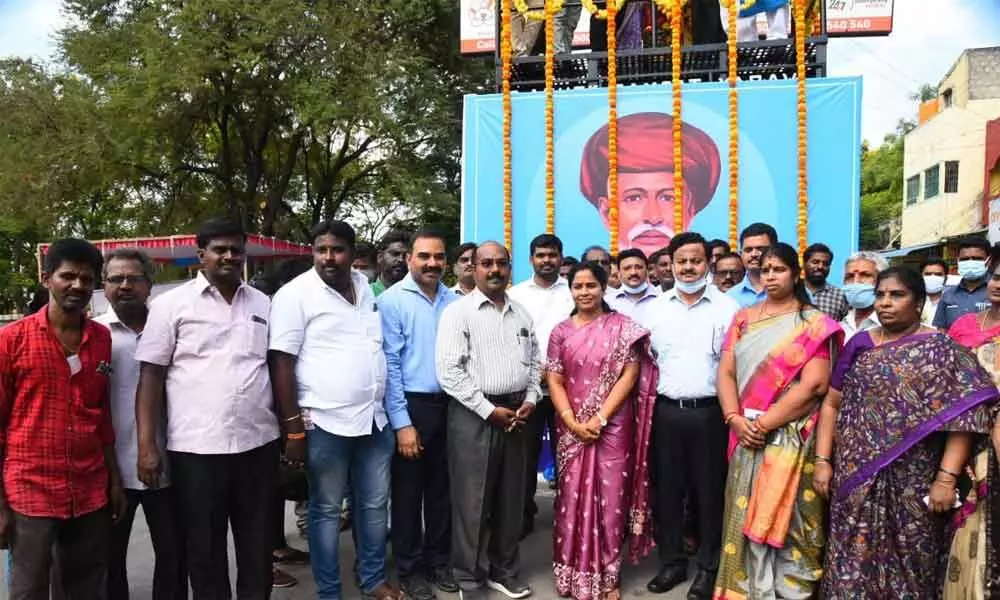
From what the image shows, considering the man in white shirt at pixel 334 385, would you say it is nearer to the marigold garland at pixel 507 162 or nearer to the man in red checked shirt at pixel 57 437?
the man in red checked shirt at pixel 57 437

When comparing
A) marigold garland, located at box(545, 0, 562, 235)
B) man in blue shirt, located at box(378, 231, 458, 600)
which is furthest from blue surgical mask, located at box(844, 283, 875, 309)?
marigold garland, located at box(545, 0, 562, 235)

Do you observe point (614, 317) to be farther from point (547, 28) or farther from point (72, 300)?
point (547, 28)

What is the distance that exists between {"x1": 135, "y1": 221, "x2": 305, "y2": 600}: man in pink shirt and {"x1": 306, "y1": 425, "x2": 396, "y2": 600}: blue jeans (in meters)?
0.23

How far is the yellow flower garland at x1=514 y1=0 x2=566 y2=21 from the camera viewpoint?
6.74m

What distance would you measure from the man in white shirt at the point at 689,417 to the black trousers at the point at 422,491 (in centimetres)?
109

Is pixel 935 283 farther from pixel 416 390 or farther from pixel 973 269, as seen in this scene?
pixel 416 390

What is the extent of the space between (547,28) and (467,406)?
4613mm

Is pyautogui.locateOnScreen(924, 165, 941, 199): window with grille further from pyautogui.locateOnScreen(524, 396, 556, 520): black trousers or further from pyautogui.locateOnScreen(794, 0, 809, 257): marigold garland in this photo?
pyautogui.locateOnScreen(524, 396, 556, 520): black trousers

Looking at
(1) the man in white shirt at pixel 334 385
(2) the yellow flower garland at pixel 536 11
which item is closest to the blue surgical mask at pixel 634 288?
(1) the man in white shirt at pixel 334 385

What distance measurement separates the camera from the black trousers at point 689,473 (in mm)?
3514

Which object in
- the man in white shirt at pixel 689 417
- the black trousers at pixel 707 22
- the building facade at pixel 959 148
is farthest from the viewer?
the building facade at pixel 959 148

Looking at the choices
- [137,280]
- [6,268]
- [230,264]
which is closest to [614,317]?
[230,264]

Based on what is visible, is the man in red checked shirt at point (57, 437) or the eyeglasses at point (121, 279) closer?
the man in red checked shirt at point (57, 437)

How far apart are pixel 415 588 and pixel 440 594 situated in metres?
0.16
